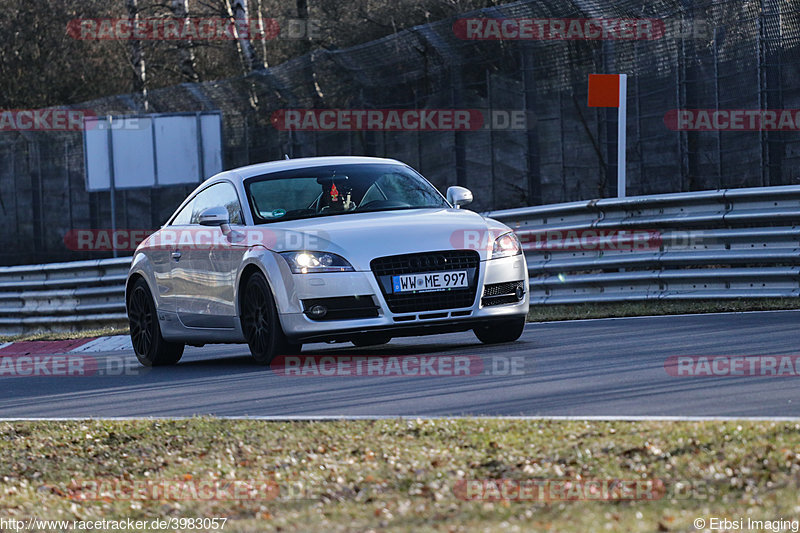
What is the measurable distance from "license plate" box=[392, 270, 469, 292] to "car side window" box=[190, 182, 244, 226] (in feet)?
5.49

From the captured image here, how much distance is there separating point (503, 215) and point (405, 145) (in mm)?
5543

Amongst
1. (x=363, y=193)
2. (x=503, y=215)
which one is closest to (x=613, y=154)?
(x=503, y=215)

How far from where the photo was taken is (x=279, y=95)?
2398cm

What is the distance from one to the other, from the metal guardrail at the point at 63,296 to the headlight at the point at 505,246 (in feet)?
28.5

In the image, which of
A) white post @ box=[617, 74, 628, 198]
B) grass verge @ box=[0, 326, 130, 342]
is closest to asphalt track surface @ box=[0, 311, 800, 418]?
white post @ box=[617, 74, 628, 198]

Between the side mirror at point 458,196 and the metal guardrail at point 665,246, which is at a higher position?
the side mirror at point 458,196

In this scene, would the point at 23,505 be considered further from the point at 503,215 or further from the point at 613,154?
the point at 613,154

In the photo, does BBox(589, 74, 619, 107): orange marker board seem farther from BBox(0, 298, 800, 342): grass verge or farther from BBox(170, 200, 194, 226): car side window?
BBox(170, 200, 194, 226): car side window

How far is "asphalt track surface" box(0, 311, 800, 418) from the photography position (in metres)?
8.14

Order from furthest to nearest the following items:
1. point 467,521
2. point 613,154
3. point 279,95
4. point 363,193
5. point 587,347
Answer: point 279,95 < point 613,154 < point 363,193 < point 587,347 < point 467,521

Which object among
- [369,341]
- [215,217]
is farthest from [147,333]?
[369,341]

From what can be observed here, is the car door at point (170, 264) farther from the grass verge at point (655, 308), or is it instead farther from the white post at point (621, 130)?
the white post at point (621, 130)

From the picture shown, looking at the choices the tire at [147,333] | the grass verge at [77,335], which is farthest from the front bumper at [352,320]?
the grass verge at [77,335]

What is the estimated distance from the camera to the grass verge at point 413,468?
5457 mm
